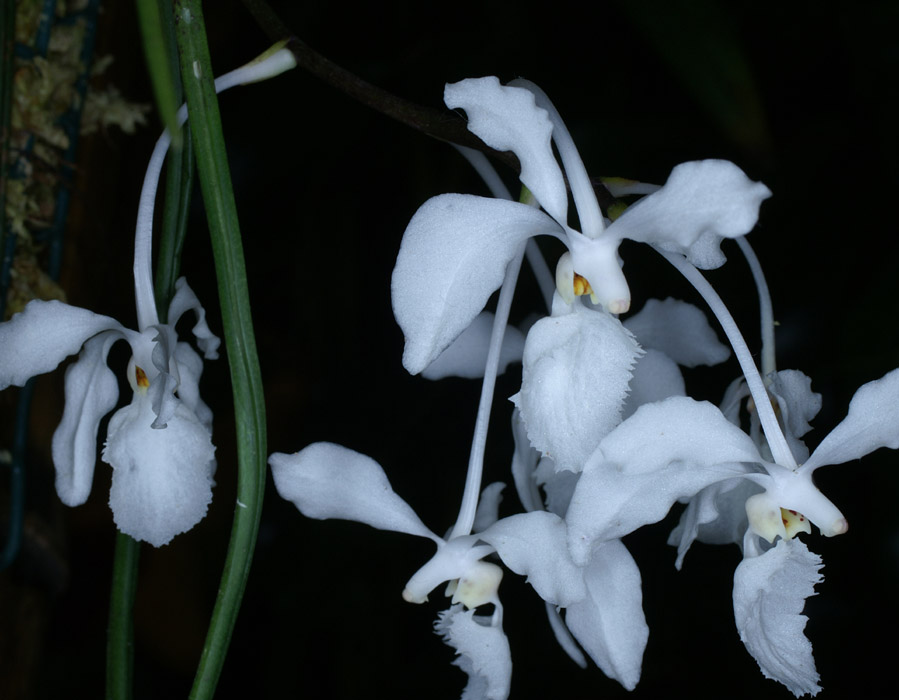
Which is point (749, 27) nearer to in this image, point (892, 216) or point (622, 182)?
point (892, 216)

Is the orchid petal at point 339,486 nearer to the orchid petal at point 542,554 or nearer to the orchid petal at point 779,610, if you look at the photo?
the orchid petal at point 542,554

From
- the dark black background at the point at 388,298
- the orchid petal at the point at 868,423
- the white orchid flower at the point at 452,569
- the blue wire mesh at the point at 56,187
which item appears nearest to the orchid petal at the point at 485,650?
the white orchid flower at the point at 452,569

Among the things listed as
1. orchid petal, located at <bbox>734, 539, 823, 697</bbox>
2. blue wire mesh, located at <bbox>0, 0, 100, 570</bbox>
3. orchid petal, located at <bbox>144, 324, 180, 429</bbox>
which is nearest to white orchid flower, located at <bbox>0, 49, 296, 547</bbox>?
orchid petal, located at <bbox>144, 324, 180, 429</bbox>

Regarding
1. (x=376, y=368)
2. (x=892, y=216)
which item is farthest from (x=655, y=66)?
(x=376, y=368)

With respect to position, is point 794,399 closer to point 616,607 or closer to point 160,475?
point 616,607

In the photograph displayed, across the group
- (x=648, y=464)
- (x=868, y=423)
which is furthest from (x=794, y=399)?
(x=648, y=464)

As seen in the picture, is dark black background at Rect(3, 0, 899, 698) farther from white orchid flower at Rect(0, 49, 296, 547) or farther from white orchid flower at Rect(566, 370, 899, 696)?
white orchid flower at Rect(566, 370, 899, 696)
